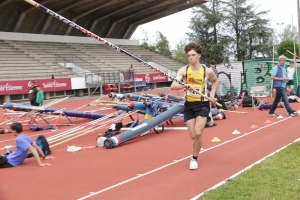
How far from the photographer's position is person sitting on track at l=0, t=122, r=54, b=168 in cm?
742

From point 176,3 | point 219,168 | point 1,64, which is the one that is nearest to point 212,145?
point 219,168

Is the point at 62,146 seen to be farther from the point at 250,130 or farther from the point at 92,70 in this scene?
the point at 92,70

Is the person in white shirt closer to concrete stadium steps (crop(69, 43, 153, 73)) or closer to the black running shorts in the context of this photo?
the black running shorts

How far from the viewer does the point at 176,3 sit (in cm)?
4356

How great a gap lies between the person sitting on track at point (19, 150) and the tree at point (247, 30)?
46.8m

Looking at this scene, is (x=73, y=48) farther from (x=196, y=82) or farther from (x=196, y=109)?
(x=196, y=109)

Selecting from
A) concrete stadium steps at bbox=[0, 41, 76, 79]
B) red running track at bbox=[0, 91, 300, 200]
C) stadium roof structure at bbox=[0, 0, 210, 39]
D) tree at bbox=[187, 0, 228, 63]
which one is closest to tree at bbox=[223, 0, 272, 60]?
tree at bbox=[187, 0, 228, 63]

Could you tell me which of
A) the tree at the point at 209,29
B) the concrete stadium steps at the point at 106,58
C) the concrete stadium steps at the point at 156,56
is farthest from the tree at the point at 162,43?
the concrete stadium steps at the point at 106,58

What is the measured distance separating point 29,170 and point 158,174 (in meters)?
2.45

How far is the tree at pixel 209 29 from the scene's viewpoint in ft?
172

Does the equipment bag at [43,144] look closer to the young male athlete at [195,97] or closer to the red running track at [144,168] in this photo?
the red running track at [144,168]

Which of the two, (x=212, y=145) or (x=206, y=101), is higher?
(x=206, y=101)

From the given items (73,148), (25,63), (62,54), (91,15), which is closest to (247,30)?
(91,15)

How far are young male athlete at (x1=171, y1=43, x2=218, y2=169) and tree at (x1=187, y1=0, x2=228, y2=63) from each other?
46.2m
